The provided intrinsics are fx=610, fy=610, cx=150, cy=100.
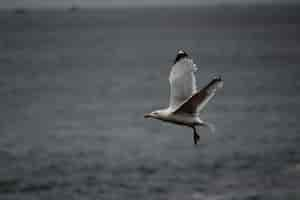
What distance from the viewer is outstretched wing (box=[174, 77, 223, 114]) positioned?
11852mm

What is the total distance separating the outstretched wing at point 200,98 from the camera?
11852 millimetres

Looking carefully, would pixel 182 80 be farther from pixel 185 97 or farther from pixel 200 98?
pixel 200 98

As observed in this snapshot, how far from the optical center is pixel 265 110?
344 ft

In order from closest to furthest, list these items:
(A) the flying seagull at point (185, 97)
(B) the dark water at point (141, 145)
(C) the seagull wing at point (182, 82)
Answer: (A) the flying seagull at point (185, 97)
(C) the seagull wing at point (182, 82)
(B) the dark water at point (141, 145)

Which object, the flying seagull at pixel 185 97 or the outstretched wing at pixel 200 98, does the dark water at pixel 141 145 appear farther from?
the outstretched wing at pixel 200 98

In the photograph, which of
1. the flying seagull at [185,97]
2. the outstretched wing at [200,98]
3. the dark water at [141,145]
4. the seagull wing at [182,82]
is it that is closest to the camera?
the outstretched wing at [200,98]

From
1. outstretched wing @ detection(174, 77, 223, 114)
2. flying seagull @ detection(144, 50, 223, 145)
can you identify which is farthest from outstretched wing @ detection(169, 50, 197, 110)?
outstretched wing @ detection(174, 77, 223, 114)

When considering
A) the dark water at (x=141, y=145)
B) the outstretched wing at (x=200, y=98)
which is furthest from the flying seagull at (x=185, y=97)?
the dark water at (x=141, y=145)

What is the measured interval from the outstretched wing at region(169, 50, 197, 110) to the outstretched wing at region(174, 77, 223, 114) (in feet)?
2.63

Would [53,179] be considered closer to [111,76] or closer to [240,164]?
[240,164]

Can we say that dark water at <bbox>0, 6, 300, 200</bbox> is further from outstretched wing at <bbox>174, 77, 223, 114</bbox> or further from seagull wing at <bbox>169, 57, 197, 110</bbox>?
outstretched wing at <bbox>174, 77, 223, 114</bbox>

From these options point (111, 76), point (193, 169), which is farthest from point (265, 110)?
point (111, 76)

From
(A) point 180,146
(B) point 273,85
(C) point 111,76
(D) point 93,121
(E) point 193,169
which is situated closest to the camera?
(E) point 193,169

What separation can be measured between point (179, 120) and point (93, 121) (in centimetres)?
8640
